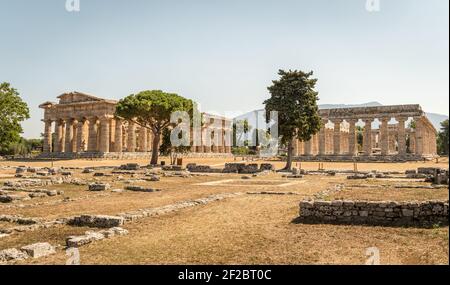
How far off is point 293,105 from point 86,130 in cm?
6012

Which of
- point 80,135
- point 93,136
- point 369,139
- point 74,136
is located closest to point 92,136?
point 93,136

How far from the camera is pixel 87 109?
7931cm

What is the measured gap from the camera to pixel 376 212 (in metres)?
11.4

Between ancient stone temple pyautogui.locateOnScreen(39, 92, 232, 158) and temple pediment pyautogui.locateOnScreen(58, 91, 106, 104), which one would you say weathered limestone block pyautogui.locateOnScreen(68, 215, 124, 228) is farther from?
temple pediment pyautogui.locateOnScreen(58, 91, 106, 104)

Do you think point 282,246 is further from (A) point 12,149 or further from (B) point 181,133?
(A) point 12,149

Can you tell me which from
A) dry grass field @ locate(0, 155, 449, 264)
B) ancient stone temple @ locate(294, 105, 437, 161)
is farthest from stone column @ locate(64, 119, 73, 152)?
dry grass field @ locate(0, 155, 449, 264)

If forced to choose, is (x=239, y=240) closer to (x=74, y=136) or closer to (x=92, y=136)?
(x=92, y=136)

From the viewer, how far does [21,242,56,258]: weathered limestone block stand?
26.4ft

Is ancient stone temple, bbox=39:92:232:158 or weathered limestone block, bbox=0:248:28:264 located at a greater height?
ancient stone temple, bbox=39:92:232:158

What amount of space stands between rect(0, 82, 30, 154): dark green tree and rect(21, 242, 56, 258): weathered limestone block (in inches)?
1837

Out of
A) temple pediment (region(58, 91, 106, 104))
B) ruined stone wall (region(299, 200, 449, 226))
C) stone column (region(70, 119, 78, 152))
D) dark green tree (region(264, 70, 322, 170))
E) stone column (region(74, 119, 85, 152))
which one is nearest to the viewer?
ruined stone wall (region(299, 200, 449, 226))

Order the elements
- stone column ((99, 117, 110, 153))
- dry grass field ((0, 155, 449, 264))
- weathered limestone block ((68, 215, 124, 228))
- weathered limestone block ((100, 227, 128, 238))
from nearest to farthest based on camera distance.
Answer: dry grass field ((0, 155, 449, 264)) → weathered limestone block ((100, 227, 128, 238)) → weathered limestone block ((68, 215, 124, 228)) → stone column ((99, 117, 110, 153))
